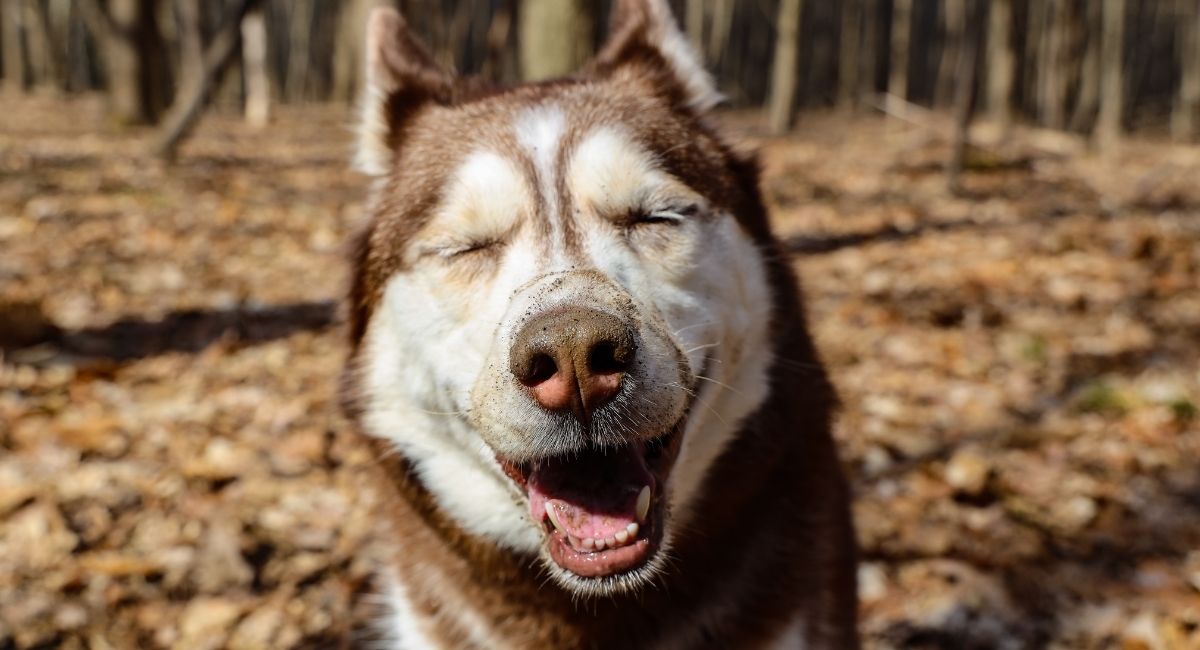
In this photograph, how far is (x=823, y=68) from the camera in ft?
136

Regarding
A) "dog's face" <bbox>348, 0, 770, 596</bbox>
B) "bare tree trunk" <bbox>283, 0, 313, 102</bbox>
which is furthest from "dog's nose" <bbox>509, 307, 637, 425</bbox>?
"bare tree trunk" <bbox>283, 0, 313, 102</bbox>

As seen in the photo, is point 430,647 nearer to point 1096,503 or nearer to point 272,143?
point 1096,503

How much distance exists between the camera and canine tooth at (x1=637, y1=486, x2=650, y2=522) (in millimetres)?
2133

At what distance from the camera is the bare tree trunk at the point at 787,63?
49.9 feet

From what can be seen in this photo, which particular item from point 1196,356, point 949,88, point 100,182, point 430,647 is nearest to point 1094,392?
point 1196,356

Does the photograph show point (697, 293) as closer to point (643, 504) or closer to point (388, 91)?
point (643, 504)

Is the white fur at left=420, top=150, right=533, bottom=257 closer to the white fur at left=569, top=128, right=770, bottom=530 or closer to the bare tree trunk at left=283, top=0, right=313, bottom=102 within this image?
the white fur at left=569, top=128, right=770, bottom=530

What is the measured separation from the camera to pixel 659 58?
303 cm

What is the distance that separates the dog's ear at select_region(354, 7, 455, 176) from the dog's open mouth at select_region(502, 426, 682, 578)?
1.23 metres

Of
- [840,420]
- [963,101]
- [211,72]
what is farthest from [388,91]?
[963,101]

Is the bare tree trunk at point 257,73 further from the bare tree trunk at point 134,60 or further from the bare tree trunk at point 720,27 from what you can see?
the bare tree trunk at point 720,27

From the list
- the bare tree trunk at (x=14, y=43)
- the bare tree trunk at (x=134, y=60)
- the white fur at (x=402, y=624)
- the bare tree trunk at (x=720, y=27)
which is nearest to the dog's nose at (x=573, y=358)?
the white fur at (x=402, y=624)

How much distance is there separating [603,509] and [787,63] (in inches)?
589

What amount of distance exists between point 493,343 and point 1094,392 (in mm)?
3719
